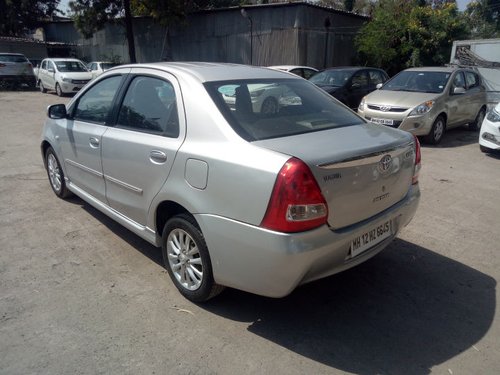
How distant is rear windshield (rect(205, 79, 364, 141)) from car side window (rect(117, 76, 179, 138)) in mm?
363

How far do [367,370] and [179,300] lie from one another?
1447mm

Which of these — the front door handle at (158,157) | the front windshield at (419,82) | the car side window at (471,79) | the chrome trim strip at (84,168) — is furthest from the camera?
the car side window at (471,79)

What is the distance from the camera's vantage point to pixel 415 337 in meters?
2.75

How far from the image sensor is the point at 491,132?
7656mm

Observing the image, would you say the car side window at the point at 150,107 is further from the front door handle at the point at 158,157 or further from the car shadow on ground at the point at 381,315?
Answer: the car shadow on ground at the point at 381,315

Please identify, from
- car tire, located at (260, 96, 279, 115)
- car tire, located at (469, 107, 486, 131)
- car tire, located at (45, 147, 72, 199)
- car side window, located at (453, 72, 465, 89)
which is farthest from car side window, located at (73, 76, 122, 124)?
car tire, located at (469, 107, 486, 131)

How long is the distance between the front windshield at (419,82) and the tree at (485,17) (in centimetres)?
3050

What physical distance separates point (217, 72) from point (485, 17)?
41.0 m

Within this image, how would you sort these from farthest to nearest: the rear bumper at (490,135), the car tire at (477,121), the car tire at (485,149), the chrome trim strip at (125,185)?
the car tire at (477,121) < the car tire at (485,149) < the rear bumper at (490,135) < the chrome trim strip at (125,185)

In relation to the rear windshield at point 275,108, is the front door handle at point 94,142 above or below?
below

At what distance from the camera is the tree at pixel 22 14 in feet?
108

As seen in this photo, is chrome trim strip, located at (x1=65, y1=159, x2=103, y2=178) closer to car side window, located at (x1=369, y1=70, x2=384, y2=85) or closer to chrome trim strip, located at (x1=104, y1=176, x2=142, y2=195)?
chrome trim strip, located at (x1=104, y1=176, x2=142, y2=195)

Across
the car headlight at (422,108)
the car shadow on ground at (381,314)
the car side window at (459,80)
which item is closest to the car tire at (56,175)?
the car shadow on ground at (381,314)

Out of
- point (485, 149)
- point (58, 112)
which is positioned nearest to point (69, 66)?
point (58, 112)
